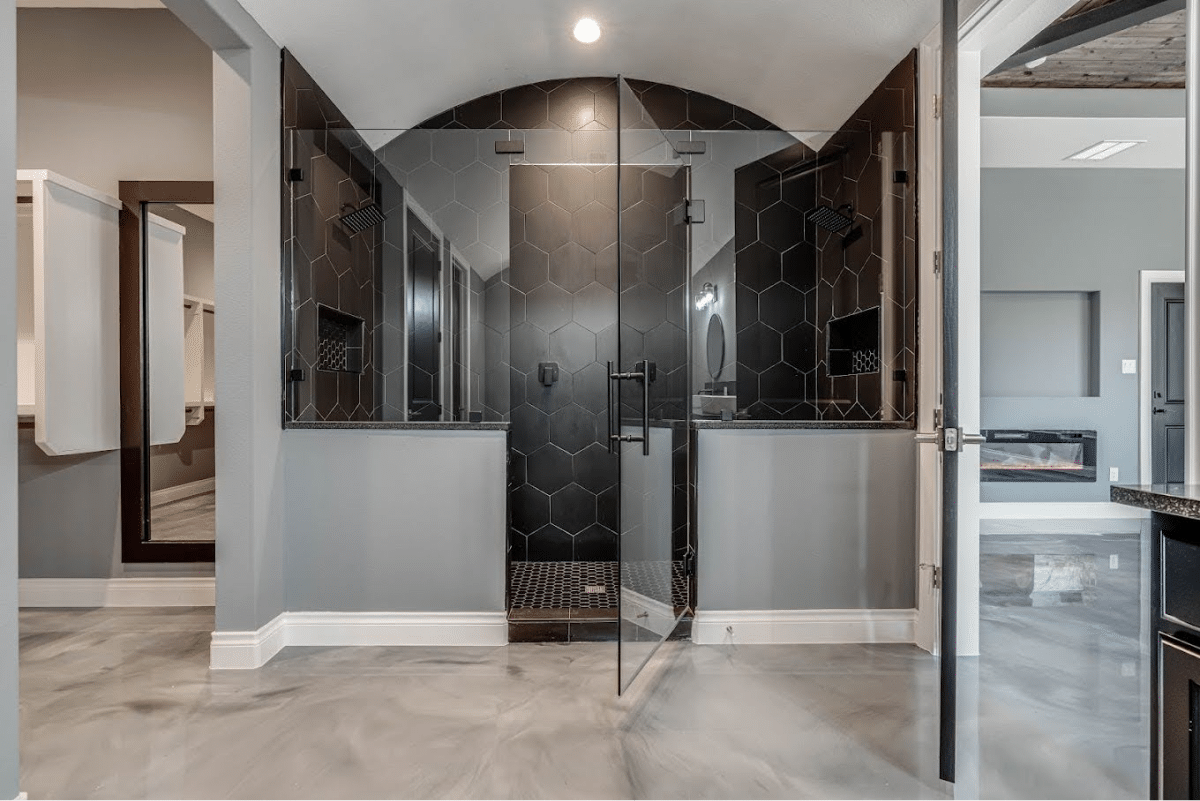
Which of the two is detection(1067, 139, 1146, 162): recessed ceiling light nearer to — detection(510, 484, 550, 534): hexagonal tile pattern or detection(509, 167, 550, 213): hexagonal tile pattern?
detection(509, 167, 550, 213): hexagonal tile pattern

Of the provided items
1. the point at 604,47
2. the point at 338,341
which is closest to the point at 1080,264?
the point at 604,47

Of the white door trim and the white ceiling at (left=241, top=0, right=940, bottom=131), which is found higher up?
the white ceiling at (left=241, top=0, right=940, bottom=131)

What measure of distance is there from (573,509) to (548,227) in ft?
4.42

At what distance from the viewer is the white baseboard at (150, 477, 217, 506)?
2909mm

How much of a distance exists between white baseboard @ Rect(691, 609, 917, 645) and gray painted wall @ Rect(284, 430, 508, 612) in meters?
0.78

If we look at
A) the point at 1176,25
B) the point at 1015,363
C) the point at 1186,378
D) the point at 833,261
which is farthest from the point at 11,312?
the point at 1015,363

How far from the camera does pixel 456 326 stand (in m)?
3.29

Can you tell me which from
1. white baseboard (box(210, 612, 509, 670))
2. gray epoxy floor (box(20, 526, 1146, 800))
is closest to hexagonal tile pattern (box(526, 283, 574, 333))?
white baseboard (box(210, 612, 509, 670))

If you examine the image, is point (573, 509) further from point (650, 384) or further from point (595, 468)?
point (650, 384)

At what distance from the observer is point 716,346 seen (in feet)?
10.2

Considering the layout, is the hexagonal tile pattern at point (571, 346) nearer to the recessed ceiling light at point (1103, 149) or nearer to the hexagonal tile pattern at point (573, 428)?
the hexagonal tile pattern at point (573, 428)

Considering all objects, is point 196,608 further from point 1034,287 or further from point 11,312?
point 1034,287

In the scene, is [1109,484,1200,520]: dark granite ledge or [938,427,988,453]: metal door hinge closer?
[1109,484,1200,520]: dark granite ledge

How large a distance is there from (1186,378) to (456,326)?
259cm
